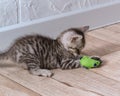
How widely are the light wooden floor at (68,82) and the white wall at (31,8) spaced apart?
1.10 feet

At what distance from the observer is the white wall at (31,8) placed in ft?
6.38

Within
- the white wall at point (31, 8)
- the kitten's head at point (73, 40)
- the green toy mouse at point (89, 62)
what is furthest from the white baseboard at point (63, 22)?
the green toy mouse at point (89, 62)

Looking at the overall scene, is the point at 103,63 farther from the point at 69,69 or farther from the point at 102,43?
the point at 102,43

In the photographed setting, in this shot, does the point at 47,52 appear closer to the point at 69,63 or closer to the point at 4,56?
the point at 69,63

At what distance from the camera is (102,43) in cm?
219

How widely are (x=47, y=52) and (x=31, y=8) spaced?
0.42 meters

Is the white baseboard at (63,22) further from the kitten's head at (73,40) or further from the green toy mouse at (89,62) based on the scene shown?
the green toy mouse at (89,62)

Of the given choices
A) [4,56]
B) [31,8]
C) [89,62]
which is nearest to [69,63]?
[89,62]

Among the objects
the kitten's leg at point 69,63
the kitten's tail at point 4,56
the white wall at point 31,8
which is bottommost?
the kitten's leg at point 69,63

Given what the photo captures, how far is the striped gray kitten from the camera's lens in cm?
176

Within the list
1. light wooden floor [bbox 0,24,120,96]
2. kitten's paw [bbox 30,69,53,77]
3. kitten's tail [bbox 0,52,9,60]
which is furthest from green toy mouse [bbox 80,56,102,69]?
kitten's tail [bbox 0,52,9,60]

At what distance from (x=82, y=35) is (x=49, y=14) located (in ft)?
1.62

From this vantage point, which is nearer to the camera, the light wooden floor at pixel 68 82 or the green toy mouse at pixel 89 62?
the light wooden floor at pixel 68 82

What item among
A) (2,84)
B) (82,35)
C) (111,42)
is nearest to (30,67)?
(2,84)
